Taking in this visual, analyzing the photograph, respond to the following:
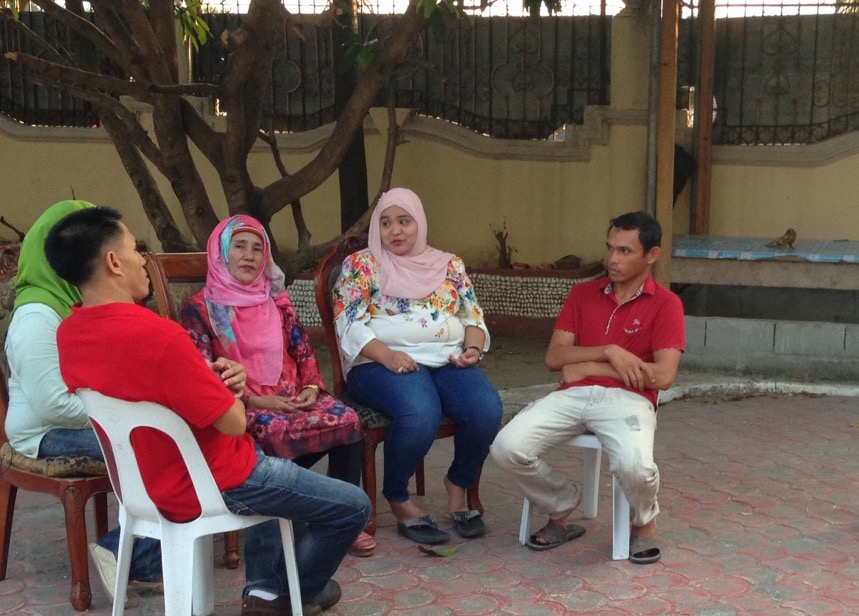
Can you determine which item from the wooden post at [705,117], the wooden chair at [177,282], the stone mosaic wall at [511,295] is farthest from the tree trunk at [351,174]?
the wooden chair at [177,282]

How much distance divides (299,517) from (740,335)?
4.59 m

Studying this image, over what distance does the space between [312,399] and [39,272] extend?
3.45 feet

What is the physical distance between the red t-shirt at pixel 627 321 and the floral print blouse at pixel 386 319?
0.51 m

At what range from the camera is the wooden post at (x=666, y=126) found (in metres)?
6.29

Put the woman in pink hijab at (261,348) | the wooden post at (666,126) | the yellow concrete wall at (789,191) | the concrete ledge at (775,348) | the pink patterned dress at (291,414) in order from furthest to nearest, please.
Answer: the yellow concrete wall at (789,191) < the concrete ledge at (775,348) < the wooden post at (666,126) < the woman in pink hijab at (261,348) < the pink patterned dress at (291,414)

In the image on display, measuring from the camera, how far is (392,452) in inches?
165

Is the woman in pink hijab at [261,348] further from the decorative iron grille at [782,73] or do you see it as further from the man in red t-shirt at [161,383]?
the decorative iron grille at [782,73]

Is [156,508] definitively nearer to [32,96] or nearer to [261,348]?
[261,348]

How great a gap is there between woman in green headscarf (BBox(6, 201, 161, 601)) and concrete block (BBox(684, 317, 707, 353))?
14.3 ft

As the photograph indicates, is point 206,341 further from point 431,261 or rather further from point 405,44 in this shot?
point 405,44

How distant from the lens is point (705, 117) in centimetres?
782

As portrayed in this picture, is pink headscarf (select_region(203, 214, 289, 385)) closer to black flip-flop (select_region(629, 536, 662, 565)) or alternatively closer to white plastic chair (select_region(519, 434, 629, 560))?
white plastic chair (select_region(519, 434, 629, 560))

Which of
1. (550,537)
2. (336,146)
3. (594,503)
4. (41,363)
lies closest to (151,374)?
(41,363)

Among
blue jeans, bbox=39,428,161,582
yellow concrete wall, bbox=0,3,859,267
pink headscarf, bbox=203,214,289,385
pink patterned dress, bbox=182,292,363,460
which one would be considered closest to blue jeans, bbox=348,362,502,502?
pink patterned dress, bbox=182,292,363,460
